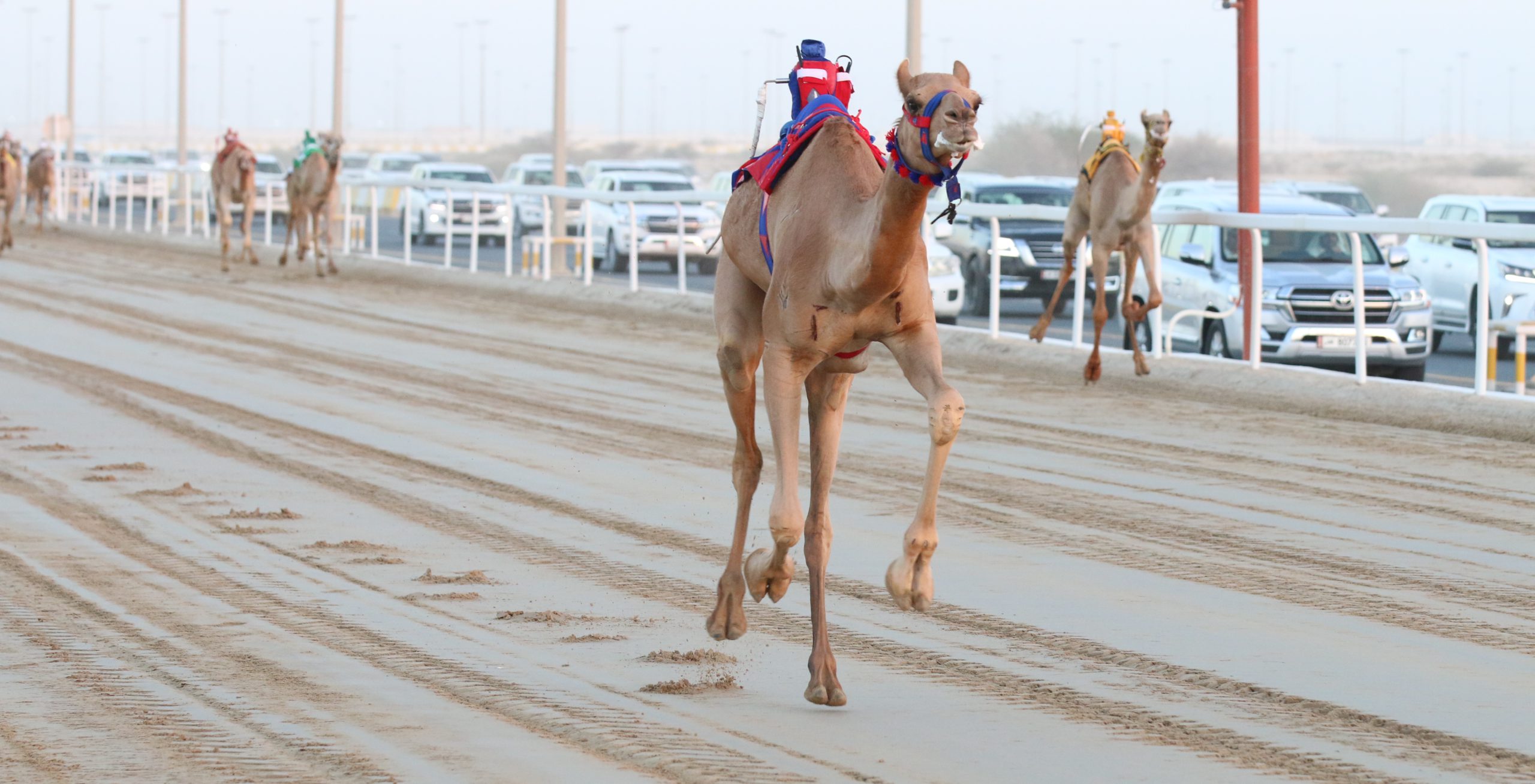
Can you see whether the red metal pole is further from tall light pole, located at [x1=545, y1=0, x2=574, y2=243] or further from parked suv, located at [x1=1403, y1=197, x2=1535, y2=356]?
tall light pole, located at [x1=545, y1=0, x2=574, y2=243]

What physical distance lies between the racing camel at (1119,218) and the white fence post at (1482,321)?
273 cm

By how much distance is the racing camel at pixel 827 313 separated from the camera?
5391 mm

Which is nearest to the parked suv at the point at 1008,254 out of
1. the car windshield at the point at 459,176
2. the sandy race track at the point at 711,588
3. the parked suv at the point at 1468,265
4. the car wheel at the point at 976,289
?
the car wheel at the point at 976,289

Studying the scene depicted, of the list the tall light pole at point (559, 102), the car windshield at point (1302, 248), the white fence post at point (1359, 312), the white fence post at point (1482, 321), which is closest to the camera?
the white fence post at point (1482, 321)

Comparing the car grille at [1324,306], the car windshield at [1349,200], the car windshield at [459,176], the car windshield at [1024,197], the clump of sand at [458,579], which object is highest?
the car windshield at [459,176]

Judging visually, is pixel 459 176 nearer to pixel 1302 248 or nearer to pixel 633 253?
pixel 633 253

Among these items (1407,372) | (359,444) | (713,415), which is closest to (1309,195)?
(1407,372)

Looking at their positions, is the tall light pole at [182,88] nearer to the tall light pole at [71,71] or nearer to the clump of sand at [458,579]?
the tall light pole at [71,71]

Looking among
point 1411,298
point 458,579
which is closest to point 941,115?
point 458,579

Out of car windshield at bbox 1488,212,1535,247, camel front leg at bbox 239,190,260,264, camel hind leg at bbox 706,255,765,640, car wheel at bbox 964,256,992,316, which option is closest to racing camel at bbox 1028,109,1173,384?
car windshield at bbox 1488,212,1535,247

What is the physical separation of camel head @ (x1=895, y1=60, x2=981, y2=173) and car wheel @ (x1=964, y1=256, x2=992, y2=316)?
1884 cm

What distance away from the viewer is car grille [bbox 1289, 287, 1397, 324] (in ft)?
55.7

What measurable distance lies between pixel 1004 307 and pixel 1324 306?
397 inches

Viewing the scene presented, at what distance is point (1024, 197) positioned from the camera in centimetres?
2644
